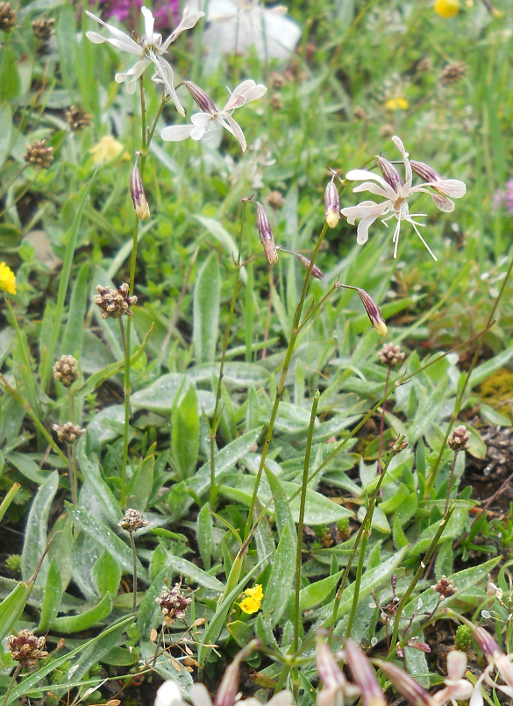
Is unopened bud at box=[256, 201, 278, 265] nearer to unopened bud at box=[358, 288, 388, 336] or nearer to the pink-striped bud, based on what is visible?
unopened bud at box=[358, 288, 388, 336]

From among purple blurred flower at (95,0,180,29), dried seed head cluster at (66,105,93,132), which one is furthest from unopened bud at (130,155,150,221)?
purple blurred flower at (95,0,180,29)

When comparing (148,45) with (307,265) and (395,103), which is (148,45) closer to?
(307,265)

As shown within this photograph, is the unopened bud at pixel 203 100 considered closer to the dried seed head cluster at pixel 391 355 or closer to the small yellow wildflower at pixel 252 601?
the dried seed head cluster at pixel 391 355

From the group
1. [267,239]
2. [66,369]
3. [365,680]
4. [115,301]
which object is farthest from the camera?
[66,369]

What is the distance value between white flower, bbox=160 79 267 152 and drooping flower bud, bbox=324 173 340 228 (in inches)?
7.3

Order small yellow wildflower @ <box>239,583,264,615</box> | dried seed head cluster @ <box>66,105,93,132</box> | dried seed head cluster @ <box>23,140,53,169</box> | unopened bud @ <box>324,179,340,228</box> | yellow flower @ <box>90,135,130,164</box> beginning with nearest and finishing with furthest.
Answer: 1. unopened bud @ <box>324,179,340,228</box>
2. small yellow wildflower @ <box>239,583,264,615</box>
3. dried seed head cluster @ <box>23,140,53,169</box>
4. dried seed head cluster @ <box>66,105,93,132</box>
5. yellow flower @ <box>90,135,130,164</box>

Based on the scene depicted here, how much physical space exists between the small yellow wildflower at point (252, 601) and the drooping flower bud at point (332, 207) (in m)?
0.88

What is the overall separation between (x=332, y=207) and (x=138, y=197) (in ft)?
1.23

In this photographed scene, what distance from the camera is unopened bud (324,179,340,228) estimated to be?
1.01 metres

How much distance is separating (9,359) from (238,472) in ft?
2.82

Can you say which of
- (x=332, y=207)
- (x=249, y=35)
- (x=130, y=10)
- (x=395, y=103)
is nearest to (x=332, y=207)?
(x=332, y=207)

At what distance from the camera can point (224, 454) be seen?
1.72m

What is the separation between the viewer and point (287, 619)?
58.6 inches

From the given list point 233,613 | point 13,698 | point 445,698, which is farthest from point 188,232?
point 445,698
